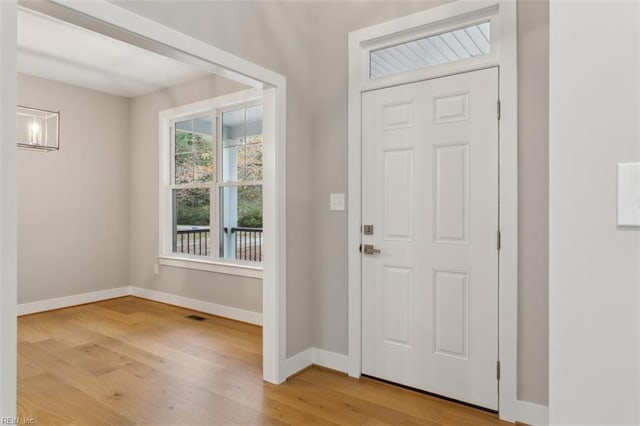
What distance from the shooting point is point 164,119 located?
5.11 metres

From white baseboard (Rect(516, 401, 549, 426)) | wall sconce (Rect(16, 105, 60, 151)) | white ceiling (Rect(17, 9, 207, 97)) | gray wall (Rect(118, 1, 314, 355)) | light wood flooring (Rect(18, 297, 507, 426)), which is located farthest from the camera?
wall sconce (Rect(16, 105, 60, 151))

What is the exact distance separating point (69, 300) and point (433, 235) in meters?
4.68

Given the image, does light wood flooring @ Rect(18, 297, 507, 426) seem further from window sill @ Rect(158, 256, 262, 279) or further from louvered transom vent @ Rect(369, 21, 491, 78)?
louvered transom vent @ Rect(369, 21, 491, 78)

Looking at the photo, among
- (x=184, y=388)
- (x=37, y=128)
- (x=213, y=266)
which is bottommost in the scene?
(x=184, y=388)

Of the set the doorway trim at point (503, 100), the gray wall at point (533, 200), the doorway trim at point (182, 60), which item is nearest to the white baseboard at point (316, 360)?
the doorway trim at point (182, 60)

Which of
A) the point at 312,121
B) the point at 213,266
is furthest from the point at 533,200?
the point at 213,266

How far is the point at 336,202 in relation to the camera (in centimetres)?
293

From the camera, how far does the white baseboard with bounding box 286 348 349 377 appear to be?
112 inches

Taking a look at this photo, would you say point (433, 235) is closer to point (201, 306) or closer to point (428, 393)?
point (428, 393)

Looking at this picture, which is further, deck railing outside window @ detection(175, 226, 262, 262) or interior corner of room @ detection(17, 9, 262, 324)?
deck railing outside window @ detection(175, 226, 262, 262)

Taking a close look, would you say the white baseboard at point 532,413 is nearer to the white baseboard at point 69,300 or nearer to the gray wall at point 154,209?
the gray wall at point 154,209

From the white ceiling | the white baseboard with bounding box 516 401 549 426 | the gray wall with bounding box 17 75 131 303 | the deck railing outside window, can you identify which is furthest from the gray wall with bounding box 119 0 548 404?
the gray wall with bounding box 17 75 131 303
